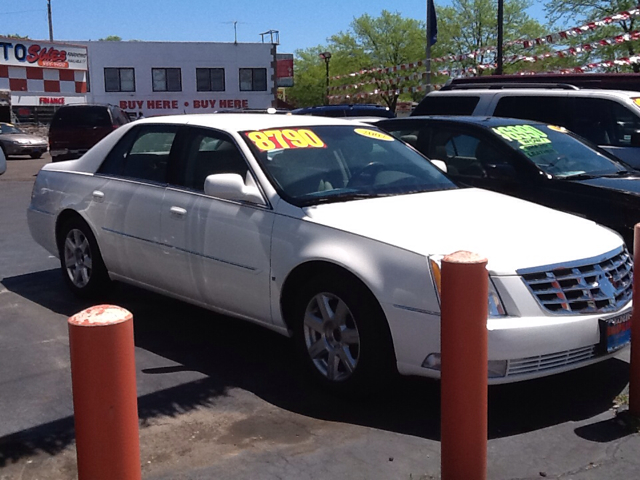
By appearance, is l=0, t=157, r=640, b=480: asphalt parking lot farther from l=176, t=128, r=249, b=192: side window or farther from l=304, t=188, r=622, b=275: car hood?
l=176, t=128, r=249, b=192: side window

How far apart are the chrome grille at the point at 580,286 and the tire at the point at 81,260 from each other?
3.38 metres

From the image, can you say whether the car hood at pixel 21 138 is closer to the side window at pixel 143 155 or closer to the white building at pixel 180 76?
the white building at pixel 180 76

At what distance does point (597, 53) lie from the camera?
31.9m

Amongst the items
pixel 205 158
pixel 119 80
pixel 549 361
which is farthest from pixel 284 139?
pixel 119 80

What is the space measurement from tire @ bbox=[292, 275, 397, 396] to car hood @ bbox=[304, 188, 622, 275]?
32 cm

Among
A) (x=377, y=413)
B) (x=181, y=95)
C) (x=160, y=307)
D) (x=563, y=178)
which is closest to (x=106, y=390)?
(x=377, y=413)

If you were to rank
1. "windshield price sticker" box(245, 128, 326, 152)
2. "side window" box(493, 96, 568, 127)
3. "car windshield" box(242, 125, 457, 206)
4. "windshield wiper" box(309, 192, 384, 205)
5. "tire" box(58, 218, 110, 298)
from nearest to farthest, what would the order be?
1. "windshield wiper" box(309, 192, 384, 205)
2. "car windshield" box(242, 125, 457, 206)
3. "windshield price sticker" box(245, 128, 326, 152)
4. "tire" box(58, 218, 110, 298)
5. "side window" box(493, 96, 568, 127)

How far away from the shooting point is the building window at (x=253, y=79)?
45312 mm

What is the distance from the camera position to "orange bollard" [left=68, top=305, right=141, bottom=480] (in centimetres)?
216

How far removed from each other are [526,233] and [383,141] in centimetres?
161

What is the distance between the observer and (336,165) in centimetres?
500

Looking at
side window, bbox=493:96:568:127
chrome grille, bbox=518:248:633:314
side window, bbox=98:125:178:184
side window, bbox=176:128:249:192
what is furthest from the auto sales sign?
chrome grille, bbox=518:248:633:314

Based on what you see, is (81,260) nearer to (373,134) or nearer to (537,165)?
(373,134)

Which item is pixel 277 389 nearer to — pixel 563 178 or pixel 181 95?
pixel 563 178
